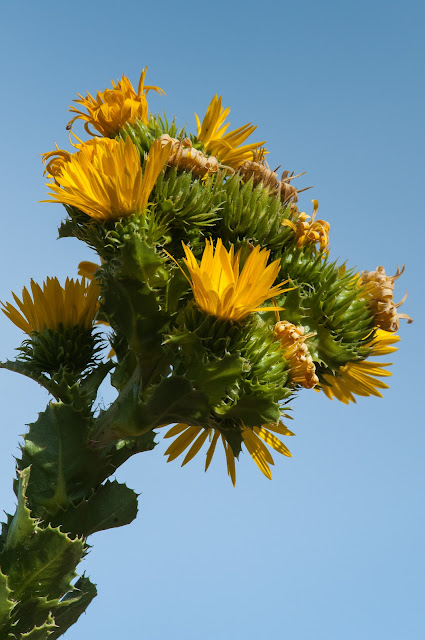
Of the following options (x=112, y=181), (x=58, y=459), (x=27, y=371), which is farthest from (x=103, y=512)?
(x=112, y=181)

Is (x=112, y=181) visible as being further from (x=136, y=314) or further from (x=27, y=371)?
(x=27, y=371)

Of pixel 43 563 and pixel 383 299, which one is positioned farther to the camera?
pixel 383 299

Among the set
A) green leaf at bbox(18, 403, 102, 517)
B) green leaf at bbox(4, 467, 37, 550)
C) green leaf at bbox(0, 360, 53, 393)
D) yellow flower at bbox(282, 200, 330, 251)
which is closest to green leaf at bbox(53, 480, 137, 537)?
green leaf at bbox(18, 403, 102, 517)

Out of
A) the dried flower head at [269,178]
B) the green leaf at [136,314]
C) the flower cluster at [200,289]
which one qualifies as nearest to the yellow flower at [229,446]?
the flower cluster at [200,289]

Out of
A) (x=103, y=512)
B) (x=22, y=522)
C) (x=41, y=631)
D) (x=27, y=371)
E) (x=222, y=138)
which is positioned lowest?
(x=41, y=631)

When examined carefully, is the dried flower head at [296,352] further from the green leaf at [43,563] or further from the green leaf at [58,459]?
the green leaf at [43,563]

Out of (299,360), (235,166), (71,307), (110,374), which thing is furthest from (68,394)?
(235,166)

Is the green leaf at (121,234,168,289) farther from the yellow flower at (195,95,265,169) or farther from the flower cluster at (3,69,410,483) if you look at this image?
the yellow flower at (195,95,265,169)

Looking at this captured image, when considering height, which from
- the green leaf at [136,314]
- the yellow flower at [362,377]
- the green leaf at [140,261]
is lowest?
the green leaf at [136,314]
